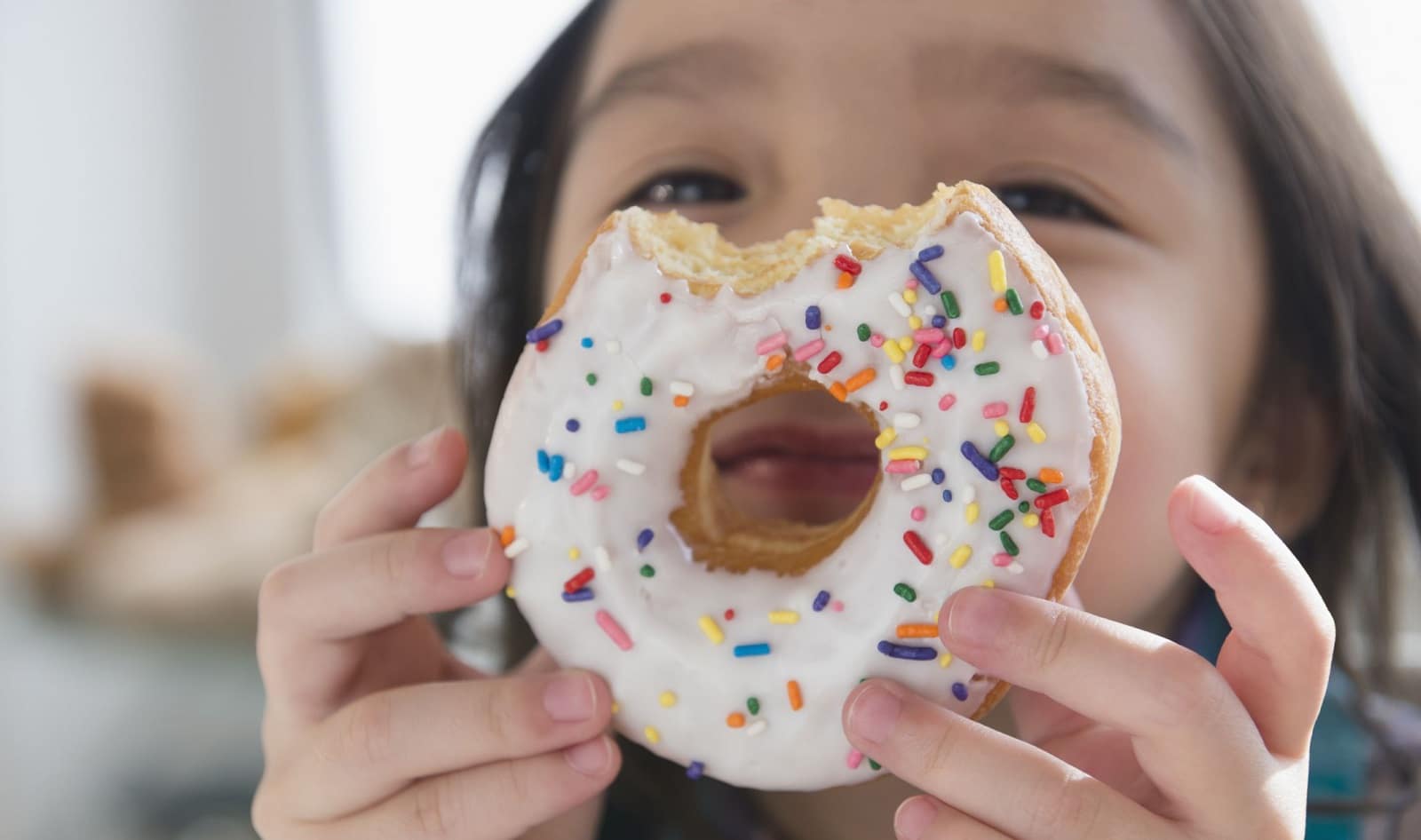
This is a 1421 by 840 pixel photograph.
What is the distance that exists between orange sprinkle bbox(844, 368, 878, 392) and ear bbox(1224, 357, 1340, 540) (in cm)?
77

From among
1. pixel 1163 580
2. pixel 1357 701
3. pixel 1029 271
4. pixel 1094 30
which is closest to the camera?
pixel 1029 271

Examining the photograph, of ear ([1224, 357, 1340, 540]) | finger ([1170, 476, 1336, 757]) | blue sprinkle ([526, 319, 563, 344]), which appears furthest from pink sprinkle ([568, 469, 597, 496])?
ear ([1224, 357, 1340, 540])

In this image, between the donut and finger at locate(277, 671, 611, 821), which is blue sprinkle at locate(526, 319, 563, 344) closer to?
the donut

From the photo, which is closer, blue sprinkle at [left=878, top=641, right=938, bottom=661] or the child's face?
blue sprinkle at [left=878, top=641, right=938, bottom=661]

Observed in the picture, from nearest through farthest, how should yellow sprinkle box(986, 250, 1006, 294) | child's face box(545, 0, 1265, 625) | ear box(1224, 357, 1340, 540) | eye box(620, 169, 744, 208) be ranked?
yellow sprinkle box(986, 250, 1006, 294) → child's face box(545, 0, 1265, 625) → eye box(620, 169, 744, 208) → ear box(1224, 357, 1340, 540)

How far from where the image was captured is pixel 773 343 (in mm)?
764

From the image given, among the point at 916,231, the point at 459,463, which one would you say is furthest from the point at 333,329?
the point at 916,231

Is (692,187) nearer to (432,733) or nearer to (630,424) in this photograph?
(630,424)

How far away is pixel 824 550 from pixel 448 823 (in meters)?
0.38

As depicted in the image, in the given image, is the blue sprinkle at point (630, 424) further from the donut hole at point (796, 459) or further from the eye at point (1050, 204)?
the eye at point (1050, 204)

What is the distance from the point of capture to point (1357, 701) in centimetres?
153

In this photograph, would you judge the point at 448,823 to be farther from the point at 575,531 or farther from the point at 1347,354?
the point at 1347,354

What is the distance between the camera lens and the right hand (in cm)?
83

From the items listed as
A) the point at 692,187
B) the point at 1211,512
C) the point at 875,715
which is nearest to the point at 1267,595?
the point at 1211,512
